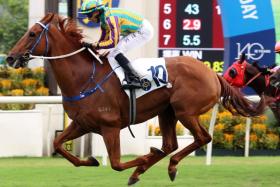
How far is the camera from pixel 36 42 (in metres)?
8.48

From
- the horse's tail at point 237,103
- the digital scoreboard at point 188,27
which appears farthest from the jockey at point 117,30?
the digital scoreboard at point 188,27

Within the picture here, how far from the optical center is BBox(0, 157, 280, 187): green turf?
9.03 meters

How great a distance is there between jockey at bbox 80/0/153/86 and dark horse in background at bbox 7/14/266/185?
0.17m

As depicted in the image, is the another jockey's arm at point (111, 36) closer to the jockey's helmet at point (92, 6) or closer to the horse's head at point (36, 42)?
the jockey's helmet at point (92, 6)

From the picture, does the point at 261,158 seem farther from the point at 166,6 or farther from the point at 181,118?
the point at 181,118

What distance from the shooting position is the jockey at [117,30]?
8.52 meters

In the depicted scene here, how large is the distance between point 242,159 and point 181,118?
3585 millimetres

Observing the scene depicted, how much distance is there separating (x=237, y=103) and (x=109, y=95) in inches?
63.8

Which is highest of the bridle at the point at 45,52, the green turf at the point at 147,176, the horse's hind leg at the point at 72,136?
the bridle at the point at 45,52

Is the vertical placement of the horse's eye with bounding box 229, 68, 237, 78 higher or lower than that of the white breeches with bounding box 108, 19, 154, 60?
lower

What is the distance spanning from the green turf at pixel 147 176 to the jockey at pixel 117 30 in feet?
4.04

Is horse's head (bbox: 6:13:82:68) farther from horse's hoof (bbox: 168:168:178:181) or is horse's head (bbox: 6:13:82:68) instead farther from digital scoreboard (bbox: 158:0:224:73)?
digital scoreboard (bbox: 158:0:224:73)

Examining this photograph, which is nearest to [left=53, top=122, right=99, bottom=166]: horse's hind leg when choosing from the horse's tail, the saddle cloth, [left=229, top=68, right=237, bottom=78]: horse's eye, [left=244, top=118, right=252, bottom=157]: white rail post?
the saddle cloth

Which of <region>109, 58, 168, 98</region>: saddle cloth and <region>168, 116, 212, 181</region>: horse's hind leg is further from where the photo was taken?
<region>168, 116, 212, 181</region>: horse's hind leg
